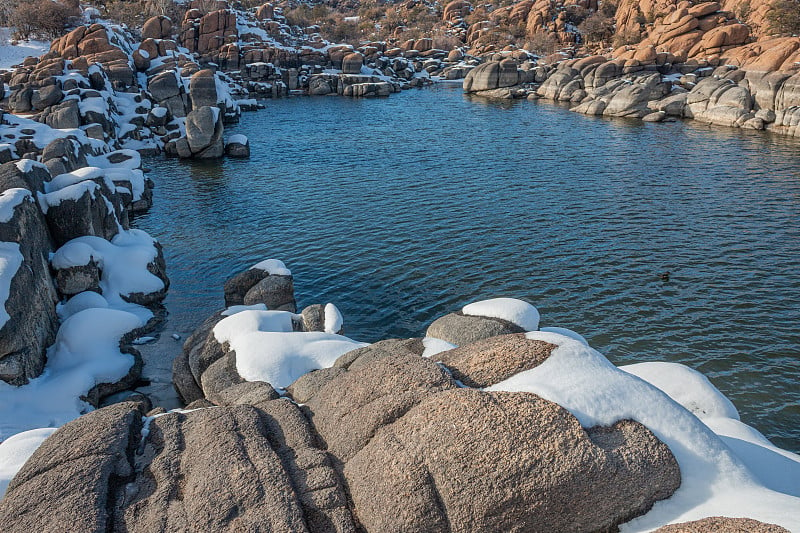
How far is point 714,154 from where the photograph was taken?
43.5 m

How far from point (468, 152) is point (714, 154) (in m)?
20.4

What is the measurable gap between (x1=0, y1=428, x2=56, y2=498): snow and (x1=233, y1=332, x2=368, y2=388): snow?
17.3ft

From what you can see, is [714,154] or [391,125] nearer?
[714,154]

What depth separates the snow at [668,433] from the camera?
25.0 ft

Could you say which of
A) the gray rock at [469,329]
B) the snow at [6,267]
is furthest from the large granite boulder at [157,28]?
Answer: the gray rock at [469,329]

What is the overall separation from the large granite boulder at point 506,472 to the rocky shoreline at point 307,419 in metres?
0.02

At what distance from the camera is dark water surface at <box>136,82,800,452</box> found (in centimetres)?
1994

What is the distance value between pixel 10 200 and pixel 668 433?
22.0 metres

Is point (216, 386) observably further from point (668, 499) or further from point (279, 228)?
point (279, 228)

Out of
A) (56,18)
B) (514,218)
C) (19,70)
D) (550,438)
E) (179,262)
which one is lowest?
(179,262)

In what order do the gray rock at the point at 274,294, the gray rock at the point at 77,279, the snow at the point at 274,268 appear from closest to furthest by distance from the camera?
the gray rock at the point at 77,279 < the gray rock at the point at 274,294 < the snow at the point at 274,268

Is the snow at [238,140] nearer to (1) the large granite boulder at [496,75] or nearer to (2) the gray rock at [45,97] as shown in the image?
(2) the gray rock at [45,97]

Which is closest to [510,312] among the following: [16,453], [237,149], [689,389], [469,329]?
[469,329]

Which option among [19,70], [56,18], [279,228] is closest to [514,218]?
[279,228]
